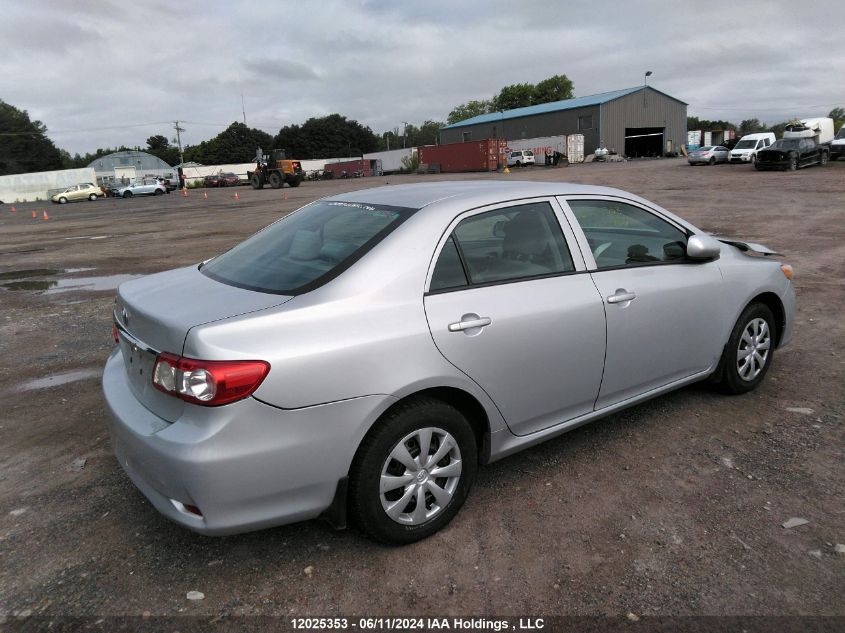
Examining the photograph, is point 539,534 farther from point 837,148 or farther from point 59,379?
point 837,148

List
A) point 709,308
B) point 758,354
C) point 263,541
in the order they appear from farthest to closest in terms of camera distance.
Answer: point 758,354, point 709,308, point 263,541

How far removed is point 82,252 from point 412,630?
14.7 metres

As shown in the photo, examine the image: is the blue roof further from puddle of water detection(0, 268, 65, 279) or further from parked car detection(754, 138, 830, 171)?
puddle of water detection(0, 268, 65, 279)

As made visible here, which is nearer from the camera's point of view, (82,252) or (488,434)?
(488,434)

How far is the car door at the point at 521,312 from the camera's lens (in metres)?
2.87

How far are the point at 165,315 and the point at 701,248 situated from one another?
3.11m

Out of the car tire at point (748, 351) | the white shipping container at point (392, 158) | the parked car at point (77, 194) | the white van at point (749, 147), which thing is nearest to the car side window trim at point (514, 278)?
the car tire at point (748, 351)

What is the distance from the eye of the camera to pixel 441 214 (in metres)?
3.05

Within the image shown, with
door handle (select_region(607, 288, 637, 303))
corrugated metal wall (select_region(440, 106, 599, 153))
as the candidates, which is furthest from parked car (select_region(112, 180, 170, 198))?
door handle (select_region(607, 288, 637, 303))

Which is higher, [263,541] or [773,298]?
[773,298]

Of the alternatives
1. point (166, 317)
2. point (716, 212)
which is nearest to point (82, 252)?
point (166, 317)

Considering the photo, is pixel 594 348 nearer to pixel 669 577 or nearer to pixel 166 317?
pixel 669 577

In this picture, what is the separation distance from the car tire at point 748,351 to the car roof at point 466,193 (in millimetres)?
1286

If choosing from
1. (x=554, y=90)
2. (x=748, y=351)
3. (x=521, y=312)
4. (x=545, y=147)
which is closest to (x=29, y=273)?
(x=521, y=312)
